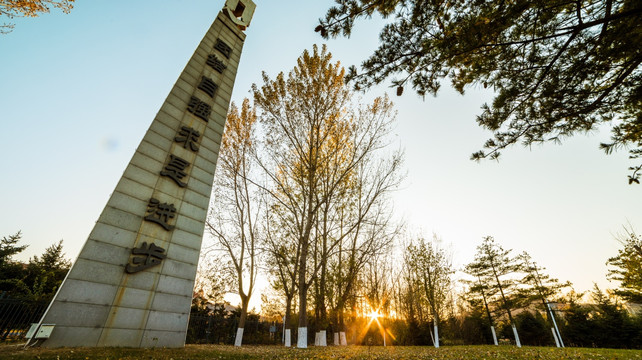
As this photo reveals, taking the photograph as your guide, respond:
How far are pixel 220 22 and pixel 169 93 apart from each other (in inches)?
242

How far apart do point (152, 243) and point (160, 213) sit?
2.91 feet

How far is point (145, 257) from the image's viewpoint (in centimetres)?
682

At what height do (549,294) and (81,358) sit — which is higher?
(549,294)

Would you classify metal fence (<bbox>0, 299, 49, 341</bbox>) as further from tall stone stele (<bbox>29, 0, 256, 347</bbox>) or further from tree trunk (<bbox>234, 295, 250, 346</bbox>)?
tree trunk (<bbox>234, 295, 250, 346</bbox>)

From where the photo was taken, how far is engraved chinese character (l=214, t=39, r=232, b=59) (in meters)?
11.8

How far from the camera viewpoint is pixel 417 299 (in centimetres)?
1797

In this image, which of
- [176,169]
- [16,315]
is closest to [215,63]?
[176,169]

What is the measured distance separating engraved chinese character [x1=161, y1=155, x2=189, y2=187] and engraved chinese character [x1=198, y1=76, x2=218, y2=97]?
11.4ft

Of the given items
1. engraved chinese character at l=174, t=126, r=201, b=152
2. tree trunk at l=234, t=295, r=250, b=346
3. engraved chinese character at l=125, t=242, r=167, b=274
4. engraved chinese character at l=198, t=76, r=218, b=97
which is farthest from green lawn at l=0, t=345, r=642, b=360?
engraved chinese character at l=198, t=76, r=218, b=97

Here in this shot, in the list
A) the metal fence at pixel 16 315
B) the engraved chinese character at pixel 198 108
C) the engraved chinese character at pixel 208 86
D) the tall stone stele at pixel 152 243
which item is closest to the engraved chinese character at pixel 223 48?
the tall stone stele at pixel 152 243

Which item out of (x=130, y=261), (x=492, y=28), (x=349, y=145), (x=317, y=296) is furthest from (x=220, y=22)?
(x=317, y=296)

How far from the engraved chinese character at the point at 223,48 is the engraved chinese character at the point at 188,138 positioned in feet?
16.8

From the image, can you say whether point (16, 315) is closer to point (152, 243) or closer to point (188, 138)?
point (152, 243)

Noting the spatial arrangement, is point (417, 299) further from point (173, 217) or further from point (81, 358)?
point (81, 358)
